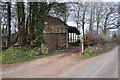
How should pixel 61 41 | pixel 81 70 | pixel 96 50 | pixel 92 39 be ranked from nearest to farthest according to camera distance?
pixel 81 70 < pixel 96 50 < pixel 92 39 < pixel 61 41

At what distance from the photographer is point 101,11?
2541 millimetres

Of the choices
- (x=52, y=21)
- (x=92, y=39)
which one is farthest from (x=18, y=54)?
(x=92, y=39)

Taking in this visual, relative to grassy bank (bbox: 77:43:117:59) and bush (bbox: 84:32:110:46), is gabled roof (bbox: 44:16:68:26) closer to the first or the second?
bush (bbox: 84:32:110:46)

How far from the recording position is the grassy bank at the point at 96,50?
2.51 m

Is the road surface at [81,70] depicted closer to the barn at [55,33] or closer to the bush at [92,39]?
the bush at [92,39]

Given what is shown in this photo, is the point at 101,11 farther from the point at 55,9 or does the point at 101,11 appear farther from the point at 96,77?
the point at 55,9

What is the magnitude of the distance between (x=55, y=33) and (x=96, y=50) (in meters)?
2.15

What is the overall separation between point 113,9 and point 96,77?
1.08 metres

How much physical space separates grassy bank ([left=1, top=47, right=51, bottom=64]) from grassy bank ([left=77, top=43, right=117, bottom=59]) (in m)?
1.18

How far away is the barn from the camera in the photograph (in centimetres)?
462

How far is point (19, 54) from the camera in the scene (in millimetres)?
3773

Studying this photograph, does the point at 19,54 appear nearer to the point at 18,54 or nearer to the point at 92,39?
the point at 18,54

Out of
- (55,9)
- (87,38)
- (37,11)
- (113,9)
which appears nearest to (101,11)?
(113,9)

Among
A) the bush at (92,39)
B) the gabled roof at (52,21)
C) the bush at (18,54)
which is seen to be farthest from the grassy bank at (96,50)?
the gabled roof at (52,21)
